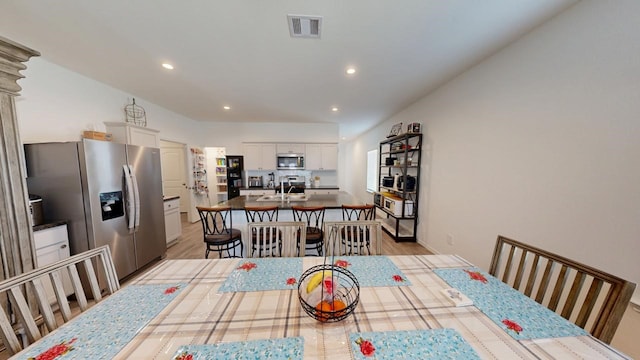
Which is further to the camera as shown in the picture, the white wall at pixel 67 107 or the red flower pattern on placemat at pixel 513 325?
the white wall at pixel 67 107

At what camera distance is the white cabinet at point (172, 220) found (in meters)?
3.57

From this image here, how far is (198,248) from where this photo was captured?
3590 millimetres

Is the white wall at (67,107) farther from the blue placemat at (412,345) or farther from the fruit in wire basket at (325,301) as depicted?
the blue placemat at (412,345)

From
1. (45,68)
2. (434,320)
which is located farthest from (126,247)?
(434,320)

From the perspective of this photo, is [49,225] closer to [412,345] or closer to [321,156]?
[412,345]

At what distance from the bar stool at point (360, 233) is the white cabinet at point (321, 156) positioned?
283 centimetres

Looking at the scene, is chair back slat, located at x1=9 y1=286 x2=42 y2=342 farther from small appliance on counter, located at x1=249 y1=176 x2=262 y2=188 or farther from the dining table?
small appliance on counter, located at x1=249 y1=176 x2=262 y2=188

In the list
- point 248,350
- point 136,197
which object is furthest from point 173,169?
point 248,350

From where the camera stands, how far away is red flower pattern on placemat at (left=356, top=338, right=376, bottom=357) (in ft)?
2.32

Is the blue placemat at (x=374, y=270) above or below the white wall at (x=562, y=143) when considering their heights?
below

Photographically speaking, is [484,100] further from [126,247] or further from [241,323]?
[126,247]

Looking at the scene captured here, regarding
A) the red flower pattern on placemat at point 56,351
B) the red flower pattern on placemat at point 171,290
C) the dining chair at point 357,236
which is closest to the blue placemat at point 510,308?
the dining chair at point 357,236

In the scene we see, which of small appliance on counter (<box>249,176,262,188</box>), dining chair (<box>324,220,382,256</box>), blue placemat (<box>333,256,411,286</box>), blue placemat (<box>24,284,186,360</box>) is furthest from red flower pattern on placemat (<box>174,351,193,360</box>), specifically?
small appliance on counter (<box>249,176,262,188</box>)

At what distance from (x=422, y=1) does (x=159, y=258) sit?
4.34m
